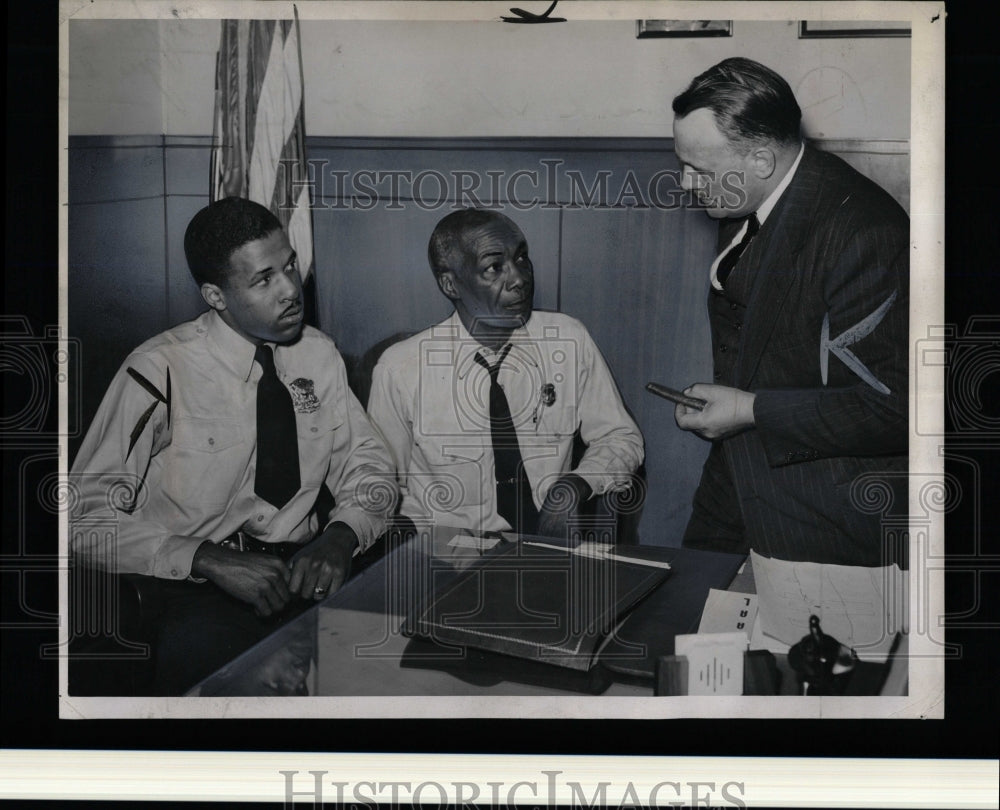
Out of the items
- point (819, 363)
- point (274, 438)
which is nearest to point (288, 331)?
point (274, 438)

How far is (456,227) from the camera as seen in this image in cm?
302

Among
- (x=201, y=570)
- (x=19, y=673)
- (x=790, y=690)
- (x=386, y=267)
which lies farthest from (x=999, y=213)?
(x=19, y=673)

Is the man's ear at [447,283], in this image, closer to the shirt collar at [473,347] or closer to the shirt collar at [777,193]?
the shirt collar at [473,347]

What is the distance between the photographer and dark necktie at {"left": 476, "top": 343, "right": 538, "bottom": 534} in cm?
306

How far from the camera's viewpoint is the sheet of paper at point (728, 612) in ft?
9.80

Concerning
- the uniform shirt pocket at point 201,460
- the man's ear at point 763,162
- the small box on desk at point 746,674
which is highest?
the man's ear at point 763,162

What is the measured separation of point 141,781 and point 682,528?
1.65 m

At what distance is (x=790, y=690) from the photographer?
3029mm

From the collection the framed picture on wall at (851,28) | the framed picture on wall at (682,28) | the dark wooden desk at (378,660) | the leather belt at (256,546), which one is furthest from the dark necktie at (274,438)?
the framed picture on wall at (851,28)

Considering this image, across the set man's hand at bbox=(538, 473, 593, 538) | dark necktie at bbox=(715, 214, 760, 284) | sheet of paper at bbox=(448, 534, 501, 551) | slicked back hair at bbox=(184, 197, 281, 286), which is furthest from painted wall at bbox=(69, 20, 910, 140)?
sheet of paper at bbox=(448, 534, 501, 551)

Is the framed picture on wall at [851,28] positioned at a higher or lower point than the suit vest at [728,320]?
higher

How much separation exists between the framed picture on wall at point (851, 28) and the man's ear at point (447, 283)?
118 centimetres

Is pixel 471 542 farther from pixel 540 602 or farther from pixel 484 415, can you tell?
pixel 484 415

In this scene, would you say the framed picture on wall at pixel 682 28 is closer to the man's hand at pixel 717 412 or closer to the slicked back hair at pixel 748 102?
the slicked back hair at pixel 748 102
